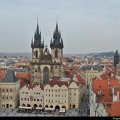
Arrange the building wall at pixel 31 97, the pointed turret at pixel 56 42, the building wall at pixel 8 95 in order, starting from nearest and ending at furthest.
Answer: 1. the building wall at pixel 8 95
2. the building wall at pixel 31 97
3. the pointed turret at pixel 56 42

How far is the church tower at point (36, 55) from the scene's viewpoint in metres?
28.8

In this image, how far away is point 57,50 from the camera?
2902cm

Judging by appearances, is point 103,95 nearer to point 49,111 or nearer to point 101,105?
point 101,105

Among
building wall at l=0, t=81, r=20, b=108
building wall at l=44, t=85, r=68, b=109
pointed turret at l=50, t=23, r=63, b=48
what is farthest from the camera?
pointed turret at l=50, t=23, r=63, b=48

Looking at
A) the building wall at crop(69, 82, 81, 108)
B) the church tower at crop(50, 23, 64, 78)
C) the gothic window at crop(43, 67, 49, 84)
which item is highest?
the church tower at crop(50, 23, 64, 78)

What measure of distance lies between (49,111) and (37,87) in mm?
2588

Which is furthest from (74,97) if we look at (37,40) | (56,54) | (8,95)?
(37,40)

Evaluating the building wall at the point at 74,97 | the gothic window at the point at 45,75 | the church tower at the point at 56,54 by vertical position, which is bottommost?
the building wall at the point at 74,97

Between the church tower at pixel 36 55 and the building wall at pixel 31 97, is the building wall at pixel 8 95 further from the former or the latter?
the church tower at pixel 36 55

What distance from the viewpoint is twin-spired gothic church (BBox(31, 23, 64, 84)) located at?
1130 inches

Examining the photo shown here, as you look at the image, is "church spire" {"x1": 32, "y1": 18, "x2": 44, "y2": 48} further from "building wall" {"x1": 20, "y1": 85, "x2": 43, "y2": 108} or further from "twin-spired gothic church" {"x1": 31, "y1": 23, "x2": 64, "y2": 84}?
"building wall" {"x1": 20, "y1": 85, "x2": 43, "y2": 108}

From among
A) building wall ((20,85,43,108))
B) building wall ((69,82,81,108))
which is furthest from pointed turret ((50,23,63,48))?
building wall ((69,82,81,108))

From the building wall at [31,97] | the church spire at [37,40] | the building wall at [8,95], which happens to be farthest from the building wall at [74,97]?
the church spire at [37,40]

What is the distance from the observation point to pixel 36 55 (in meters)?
29.2
